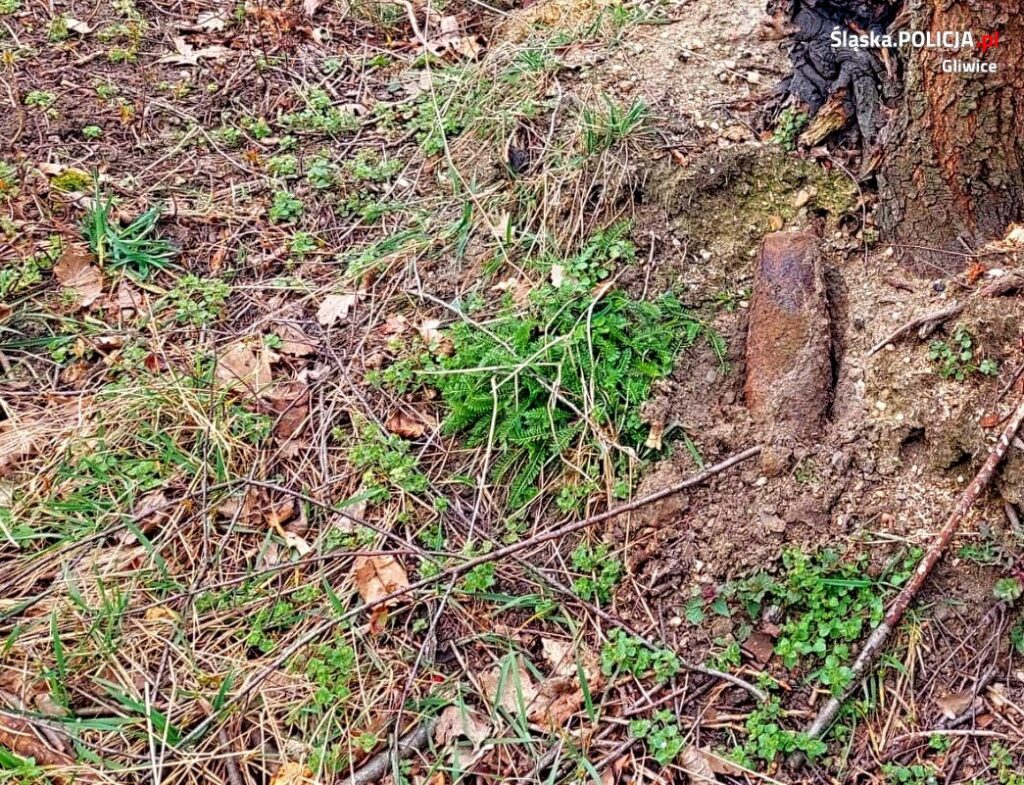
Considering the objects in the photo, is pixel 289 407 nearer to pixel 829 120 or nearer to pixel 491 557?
pixel 491 557

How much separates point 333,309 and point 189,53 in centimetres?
174

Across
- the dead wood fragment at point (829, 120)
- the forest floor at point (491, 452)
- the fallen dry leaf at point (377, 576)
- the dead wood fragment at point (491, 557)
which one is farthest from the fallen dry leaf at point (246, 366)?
the dead wood fragment at point (829, 120)

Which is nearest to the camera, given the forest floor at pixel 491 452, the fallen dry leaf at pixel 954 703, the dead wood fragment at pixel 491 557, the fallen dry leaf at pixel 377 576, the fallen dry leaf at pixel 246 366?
the fallen dry leaf at pixel 954 703

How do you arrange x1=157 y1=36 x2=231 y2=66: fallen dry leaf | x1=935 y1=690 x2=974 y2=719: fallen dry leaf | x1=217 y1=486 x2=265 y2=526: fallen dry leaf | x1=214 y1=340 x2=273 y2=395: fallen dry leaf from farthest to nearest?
x1=157 y1=36 x2=231 y2=66: fallen dry leaf → x1=214 y1=340 x2=273 y2=395: fallen dry leaf → x1=217 y1=486 x2=265 y2=526: fallen dry leaf → x1=935 y1=690 x2=974 y2=719: fallen dry leaf

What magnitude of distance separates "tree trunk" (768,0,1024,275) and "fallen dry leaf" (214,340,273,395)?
6.00ft

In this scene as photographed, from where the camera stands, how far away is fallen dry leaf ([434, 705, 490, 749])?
1947 mm

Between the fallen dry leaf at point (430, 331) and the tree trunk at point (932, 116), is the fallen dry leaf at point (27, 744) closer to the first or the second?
the fallen dry leaf at point (430, 331)

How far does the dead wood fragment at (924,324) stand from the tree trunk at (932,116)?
0.18 m

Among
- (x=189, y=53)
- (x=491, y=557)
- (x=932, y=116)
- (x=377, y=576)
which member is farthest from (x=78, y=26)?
(x=932, y=116)

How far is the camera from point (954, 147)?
→ 210 cm

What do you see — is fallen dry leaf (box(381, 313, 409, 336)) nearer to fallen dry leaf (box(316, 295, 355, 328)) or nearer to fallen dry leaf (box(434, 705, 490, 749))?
fallen dry leaf (box(316, 295, 355, 328))

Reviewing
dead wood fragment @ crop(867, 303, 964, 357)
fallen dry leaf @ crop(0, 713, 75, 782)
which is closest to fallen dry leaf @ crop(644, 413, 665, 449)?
dead wood fragment @ crop(867, 303, 964, 357)

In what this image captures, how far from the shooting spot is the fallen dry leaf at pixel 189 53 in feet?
12.1

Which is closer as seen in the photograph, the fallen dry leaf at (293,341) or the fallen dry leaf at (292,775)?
the fallen dry leaf at (292,775)
